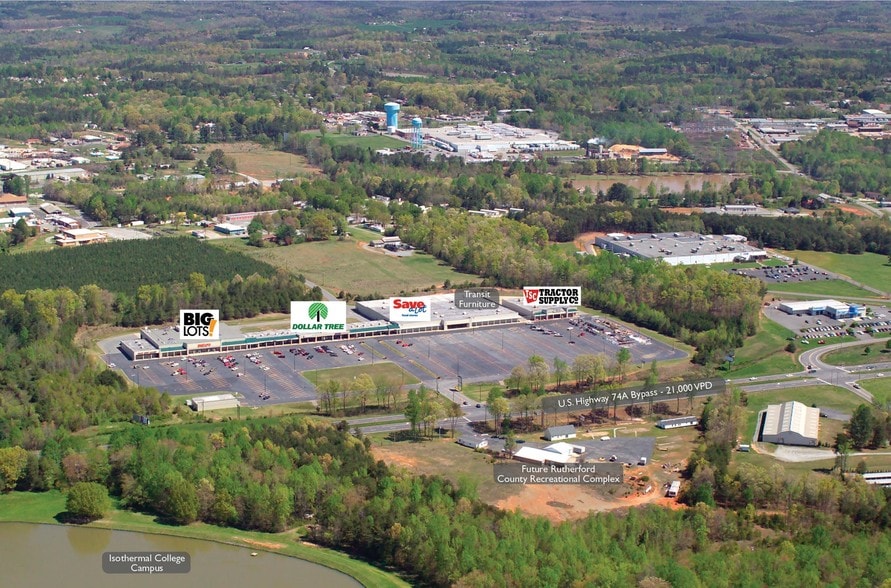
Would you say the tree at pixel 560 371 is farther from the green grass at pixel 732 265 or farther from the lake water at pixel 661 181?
the lake water at pixel 661 181

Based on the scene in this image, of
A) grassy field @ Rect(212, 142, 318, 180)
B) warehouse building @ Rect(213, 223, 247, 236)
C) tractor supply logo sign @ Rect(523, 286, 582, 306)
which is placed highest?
tractor supply logo sign @ Rect(523, 286, 582, 306)

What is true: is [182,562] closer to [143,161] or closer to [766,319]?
[766,319]

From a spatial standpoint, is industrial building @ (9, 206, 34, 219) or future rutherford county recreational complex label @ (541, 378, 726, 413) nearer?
future rutherford county recreational complex label @ (541, 378, 726, 413)

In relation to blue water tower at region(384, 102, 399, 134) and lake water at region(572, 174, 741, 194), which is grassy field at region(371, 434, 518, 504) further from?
blue water tower at region(384, 102, 399, 134)

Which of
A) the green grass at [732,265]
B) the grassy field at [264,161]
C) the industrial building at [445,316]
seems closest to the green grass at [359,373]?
the industrial building at [445,316]

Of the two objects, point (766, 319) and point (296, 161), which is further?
point (296, 161)

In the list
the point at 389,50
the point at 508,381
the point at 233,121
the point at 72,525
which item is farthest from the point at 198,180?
the point at 389,50

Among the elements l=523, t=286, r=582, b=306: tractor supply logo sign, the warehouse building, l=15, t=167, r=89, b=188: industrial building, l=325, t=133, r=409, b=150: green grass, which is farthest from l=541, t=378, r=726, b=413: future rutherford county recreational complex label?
l=325, t=133, r=409, b=150: green grass
